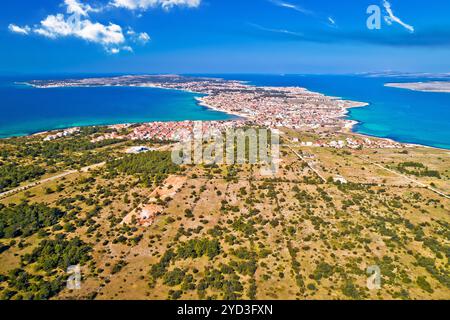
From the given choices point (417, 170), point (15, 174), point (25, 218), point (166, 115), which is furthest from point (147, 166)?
point (166, 115)

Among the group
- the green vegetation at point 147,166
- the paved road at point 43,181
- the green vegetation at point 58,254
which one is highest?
the green vegetation at point 147,166

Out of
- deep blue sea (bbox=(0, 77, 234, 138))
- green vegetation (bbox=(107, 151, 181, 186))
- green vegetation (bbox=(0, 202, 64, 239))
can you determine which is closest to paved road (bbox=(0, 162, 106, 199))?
green vegetation (bbox=(107, 151, 181, 186))

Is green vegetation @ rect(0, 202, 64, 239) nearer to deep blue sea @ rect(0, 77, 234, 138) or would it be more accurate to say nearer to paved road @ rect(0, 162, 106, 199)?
paved road @ rect(0, 162, 106, 199)

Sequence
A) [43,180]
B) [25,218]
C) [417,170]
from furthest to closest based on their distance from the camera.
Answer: [417,170], [43,180], [25,218]

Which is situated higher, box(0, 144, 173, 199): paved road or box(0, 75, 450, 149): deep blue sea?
box(0, 75, 450, 149): deep blue sea

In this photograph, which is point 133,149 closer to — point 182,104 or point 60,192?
point 60,192

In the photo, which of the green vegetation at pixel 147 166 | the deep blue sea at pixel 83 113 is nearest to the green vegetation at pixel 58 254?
the green vegetation at pixel 147 166

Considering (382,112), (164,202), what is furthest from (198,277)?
(382,112)

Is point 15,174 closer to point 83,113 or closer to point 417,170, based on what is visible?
point 417,170

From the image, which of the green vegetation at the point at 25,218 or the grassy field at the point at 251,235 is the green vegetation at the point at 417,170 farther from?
the green vegetation at the point at 25,218

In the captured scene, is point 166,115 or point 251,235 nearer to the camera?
point 251,235

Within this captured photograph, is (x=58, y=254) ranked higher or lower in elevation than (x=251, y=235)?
lower

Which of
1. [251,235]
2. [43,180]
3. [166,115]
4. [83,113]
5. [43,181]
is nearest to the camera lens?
[251,235]
